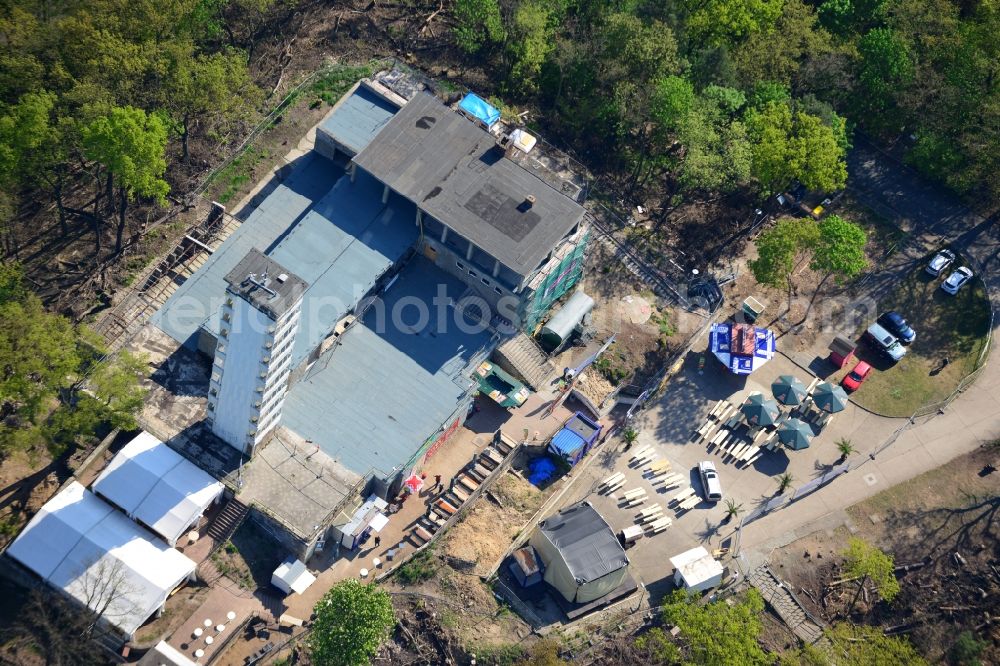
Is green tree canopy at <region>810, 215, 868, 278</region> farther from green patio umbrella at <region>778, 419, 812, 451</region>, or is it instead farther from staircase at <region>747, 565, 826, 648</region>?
staircase at <region>747, 565, 826, 648</region>

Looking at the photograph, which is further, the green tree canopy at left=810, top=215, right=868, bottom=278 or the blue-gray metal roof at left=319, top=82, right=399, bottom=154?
the green tree canopy at left=810, top=215, right=868, bottom=278

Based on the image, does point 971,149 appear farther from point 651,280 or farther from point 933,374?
point 651,280

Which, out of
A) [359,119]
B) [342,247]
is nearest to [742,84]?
[359,119]

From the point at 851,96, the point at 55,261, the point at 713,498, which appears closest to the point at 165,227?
the point at 55,261

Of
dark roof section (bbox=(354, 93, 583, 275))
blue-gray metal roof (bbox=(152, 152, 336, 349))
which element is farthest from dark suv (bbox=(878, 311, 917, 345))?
blue-gray metal roof (bbox=(152, 152, 336, 349))

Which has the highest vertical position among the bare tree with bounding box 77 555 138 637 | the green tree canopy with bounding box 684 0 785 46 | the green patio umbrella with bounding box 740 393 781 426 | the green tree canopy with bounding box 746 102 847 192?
the green tree canopy with bounding box 684 0 785 46
